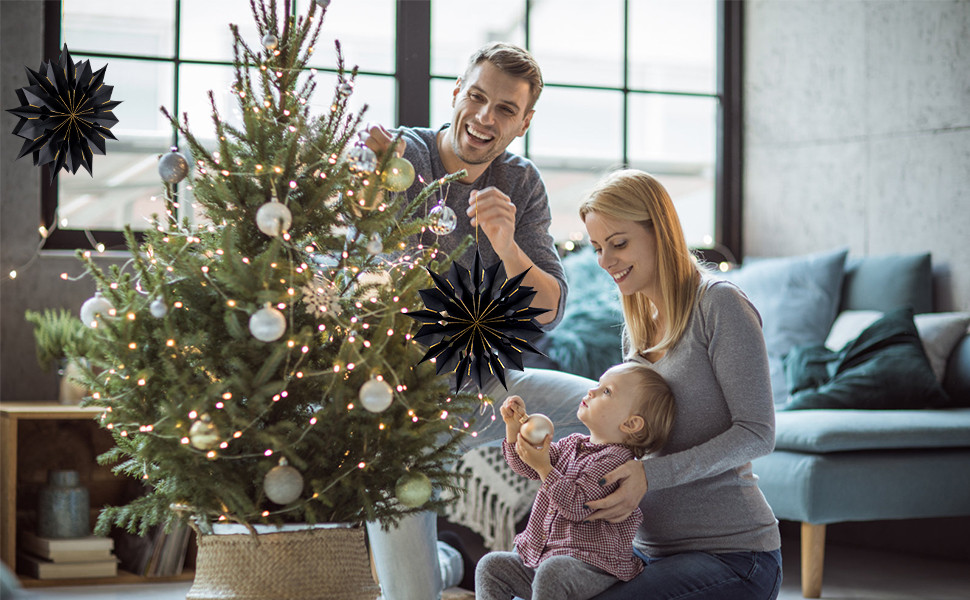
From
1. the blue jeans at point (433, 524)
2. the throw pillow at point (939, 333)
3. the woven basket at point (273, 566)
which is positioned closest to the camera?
the woven basket at point (273, 566)

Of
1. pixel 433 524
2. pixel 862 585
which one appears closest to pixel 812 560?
pixel 862 585

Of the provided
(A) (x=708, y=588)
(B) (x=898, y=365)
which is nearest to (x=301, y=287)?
(A) (x=708, y=588)

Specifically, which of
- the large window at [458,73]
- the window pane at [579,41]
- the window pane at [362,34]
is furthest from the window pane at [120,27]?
the window pane at [579,41]

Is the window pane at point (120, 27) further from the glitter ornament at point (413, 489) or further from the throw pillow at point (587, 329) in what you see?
the glitter ornament at point (413, 489)

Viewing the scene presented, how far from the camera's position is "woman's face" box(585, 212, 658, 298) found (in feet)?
5.93

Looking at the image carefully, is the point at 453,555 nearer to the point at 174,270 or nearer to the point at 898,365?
the point at 174,270

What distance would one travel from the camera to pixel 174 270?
1.60m

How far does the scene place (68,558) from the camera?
304 centimetres

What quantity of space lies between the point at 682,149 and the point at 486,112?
2.48m

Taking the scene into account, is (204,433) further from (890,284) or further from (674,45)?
(674,45)

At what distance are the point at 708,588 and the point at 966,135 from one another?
2494mm

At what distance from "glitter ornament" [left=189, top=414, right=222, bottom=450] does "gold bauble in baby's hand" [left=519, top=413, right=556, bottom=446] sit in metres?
0.50

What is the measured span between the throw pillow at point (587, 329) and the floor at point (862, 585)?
90 centimetres

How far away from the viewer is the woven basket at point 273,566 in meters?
1.57
